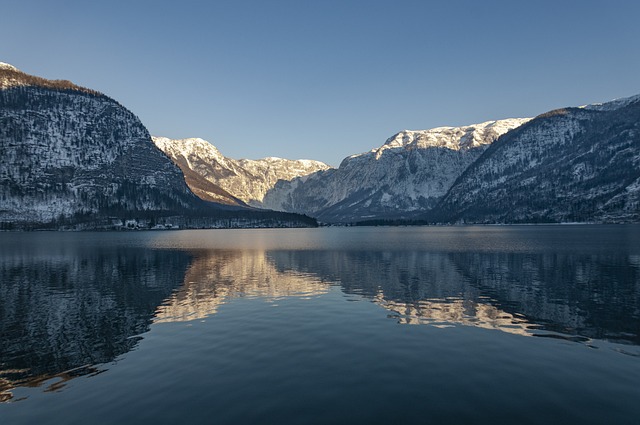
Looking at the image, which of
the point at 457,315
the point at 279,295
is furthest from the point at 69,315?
the point at 457,315

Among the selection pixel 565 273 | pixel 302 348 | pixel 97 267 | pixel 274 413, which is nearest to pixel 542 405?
pixel 274 413

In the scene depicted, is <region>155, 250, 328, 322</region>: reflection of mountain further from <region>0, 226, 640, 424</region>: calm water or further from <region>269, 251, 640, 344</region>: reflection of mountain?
<region>269, 251, 640, 344</region>: reflection of mountain

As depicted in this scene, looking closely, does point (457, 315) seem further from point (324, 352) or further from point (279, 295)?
point (279, 295)

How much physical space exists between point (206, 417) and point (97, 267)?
284 feet

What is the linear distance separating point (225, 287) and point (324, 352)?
37052 millimetres

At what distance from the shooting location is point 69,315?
45719 mm

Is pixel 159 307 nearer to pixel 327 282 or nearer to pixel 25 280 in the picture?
pixel 327 282

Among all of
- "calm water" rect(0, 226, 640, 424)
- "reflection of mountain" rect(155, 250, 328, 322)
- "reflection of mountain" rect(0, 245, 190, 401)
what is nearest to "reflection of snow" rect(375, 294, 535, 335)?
"calm water" rect(0, 226, 640, 424)

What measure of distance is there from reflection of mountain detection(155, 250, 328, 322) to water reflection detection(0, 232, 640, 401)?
20 centimetres

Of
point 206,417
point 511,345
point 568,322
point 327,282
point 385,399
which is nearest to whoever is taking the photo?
point 206,417

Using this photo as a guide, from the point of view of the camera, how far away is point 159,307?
50219 millimetres

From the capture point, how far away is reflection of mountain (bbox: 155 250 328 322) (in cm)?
4856

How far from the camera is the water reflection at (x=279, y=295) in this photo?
115ft

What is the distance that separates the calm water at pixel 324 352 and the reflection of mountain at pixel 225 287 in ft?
1.90
